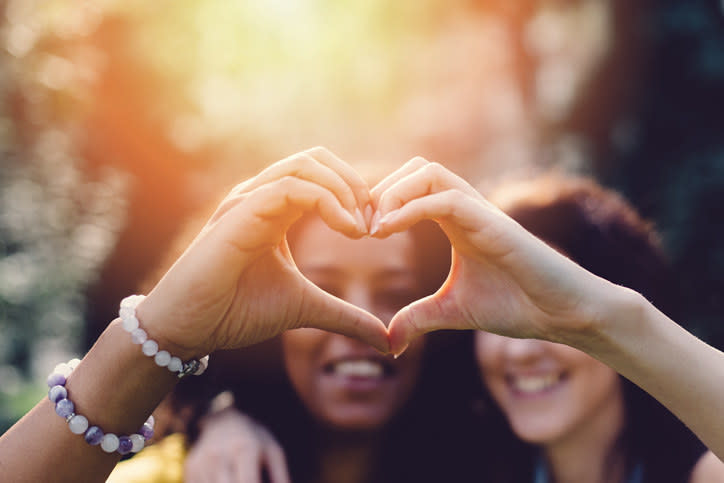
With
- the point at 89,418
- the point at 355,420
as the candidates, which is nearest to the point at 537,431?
the point at 355,420

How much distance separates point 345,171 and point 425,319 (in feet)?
1.34

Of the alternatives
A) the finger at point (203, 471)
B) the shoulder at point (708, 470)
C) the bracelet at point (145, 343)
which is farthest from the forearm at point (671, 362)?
the finger at point (203, 471)

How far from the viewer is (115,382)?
4.92ft

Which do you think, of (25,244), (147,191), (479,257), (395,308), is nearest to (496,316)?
(479,257)

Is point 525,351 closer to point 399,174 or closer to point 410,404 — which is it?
point 410,404

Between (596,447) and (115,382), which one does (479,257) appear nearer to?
(115,382)

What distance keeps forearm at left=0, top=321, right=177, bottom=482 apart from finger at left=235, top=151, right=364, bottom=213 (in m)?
0.49

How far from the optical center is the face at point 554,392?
2.35 metres

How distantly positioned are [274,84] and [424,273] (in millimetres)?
8036

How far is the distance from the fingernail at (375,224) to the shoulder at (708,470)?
1120 mm

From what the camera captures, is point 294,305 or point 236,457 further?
point 236,457

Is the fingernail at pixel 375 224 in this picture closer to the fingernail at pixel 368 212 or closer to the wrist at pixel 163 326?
the fingernail at pixel 368 212

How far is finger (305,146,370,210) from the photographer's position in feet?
4.95

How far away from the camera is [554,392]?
93.3 inches
